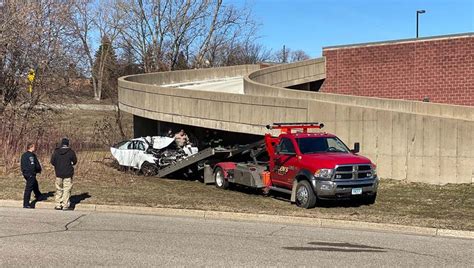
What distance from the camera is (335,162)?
1302cm

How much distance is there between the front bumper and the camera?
508 inches

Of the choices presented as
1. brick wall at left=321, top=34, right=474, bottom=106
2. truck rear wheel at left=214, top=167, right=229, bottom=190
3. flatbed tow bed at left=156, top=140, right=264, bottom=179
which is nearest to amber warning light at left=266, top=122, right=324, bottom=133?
flatbed tow bed at left=156, top=140, right=264, bottom=179

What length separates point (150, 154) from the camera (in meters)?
21.7

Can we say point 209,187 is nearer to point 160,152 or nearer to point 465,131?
point 160,152

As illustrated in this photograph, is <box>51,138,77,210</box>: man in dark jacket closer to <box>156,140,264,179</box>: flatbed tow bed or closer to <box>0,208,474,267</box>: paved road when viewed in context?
<box>0,208,474,267</box>: paved road

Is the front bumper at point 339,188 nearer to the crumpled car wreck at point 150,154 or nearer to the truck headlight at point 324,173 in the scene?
the truck headlight at point 324,173

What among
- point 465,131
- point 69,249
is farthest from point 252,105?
point 69,249

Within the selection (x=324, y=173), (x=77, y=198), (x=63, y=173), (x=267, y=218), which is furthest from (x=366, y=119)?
(x=63, y=173)

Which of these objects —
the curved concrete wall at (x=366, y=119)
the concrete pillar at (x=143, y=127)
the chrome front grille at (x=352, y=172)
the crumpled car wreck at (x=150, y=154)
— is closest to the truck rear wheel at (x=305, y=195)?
the chrome front grille at (x=352, y=172)

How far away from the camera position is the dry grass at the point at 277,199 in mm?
11798

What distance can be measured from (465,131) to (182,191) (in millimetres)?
8409

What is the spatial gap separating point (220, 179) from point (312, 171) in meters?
5.76

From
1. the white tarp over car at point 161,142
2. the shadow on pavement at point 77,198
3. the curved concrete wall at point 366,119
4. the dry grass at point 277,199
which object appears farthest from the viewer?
the white tarp over car at point 161,142

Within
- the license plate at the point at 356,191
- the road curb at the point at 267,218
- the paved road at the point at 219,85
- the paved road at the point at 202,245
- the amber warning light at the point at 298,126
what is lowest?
the road curb at the point at 267,218
